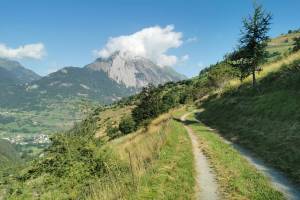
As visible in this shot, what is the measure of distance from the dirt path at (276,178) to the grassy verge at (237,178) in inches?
15.0

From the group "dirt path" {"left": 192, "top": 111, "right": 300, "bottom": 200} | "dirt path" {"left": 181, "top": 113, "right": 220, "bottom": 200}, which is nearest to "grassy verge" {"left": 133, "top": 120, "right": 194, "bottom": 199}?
"dirt path" {"left": 181, "top": 113, "right": 220, "bottom": 200}

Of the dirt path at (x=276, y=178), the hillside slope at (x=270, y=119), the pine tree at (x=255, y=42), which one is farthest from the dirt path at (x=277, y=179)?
the pine tree at (x=255, y=42)

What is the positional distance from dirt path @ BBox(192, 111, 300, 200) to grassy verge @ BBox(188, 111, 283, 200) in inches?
15.0

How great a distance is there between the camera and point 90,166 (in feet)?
91.4

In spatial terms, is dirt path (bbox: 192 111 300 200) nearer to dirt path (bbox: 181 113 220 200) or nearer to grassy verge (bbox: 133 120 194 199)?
dirt path (bbox: 181 113 220 200)

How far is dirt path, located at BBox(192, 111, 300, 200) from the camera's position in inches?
652

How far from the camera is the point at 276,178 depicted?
1930cm

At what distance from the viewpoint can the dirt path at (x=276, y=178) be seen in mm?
16562

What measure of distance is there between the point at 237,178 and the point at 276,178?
2079 millimetres

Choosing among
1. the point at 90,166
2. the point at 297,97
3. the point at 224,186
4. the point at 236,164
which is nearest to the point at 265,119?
the point at 297,97

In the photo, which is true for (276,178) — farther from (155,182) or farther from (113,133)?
(113,133)

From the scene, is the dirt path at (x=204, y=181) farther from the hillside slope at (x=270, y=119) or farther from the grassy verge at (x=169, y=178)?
the hillside slope at (x=270, y=119)

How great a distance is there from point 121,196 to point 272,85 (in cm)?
3878

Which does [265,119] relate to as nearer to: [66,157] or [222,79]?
[66,157]
